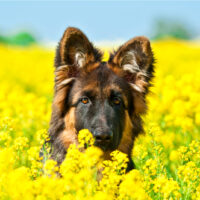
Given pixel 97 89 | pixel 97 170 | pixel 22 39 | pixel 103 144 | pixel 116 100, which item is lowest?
pixel 22 39

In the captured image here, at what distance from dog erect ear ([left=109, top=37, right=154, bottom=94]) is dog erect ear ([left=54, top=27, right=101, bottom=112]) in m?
0.38

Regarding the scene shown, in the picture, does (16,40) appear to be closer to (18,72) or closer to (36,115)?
(18,72)

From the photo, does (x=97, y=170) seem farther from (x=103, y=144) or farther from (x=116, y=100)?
(x=116, y=100)

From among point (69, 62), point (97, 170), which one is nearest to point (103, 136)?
point (97, 170)

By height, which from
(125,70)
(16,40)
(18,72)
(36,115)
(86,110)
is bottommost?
(16,40)

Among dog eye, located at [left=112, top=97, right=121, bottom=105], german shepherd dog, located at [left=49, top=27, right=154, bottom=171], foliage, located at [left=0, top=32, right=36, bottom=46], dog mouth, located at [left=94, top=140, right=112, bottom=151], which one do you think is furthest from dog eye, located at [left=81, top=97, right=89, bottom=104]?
foliage, located at [left=0, top=32, right=36, bottom=46]

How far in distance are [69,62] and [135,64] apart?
90 centimetres

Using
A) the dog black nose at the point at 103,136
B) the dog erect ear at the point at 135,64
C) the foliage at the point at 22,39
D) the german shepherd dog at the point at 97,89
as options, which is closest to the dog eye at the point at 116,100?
Result: the german shepherd dog at the point at 97,89

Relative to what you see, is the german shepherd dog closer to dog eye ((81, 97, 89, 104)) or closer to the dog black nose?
dog eye ((81, 97, 89, 104))

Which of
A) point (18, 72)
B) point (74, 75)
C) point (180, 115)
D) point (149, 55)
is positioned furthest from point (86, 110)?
point (18, 72)

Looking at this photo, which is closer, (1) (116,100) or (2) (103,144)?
(2) (103,144)

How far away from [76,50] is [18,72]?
16398mm

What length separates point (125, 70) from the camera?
5.42 meters

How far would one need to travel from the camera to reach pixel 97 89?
16.2 feet
